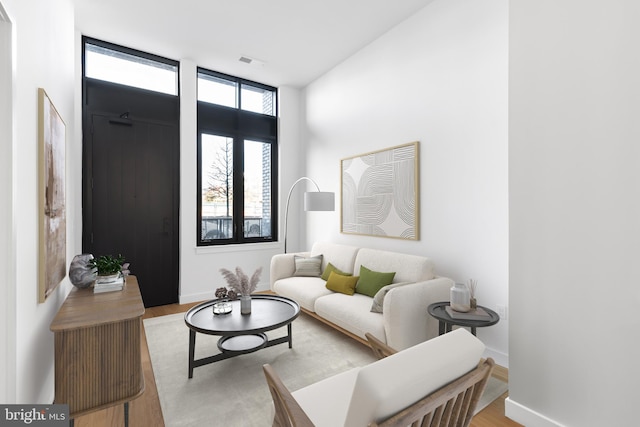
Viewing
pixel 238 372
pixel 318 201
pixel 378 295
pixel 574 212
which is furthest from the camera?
pixel 318 201

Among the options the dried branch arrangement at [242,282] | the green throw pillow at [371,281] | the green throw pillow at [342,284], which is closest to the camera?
the dried branch arrangement at [242,282]

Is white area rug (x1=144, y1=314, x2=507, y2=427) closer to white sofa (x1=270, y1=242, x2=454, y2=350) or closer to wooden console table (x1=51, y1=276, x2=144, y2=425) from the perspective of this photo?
white sofa (x1=270, y1=242, x2=454, y2=350)

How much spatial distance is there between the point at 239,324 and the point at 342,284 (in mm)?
1318

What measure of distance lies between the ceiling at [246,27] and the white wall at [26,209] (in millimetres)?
1383

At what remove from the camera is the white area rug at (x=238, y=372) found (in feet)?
6.40

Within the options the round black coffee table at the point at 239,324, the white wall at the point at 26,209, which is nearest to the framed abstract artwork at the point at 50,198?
the white wall at the point at 26,209

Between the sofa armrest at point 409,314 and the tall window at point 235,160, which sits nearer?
the sofa armrest at point 409,314

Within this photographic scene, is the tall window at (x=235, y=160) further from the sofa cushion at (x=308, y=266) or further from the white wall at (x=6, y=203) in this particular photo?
the white wall at (x=6, y=203)

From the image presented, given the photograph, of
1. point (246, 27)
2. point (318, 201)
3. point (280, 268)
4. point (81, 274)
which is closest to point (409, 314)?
point (318, 201)

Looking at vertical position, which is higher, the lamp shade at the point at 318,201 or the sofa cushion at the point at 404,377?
the lamp shade at the point at 318,201

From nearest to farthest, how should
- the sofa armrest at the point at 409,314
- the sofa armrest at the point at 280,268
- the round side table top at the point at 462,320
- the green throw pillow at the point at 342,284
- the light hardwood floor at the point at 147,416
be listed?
the light hardwood floor at the point at 147,416, the round side table top at the point at 462,320, the sofa armrest at the point at 409,314, the green throw pillow at the point at 342,284, the sofa armrest at the point at 280,268

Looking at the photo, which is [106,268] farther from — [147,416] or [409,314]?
[409,314]

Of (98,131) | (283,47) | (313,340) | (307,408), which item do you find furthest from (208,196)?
(307,408)

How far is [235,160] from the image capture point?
4.80m
